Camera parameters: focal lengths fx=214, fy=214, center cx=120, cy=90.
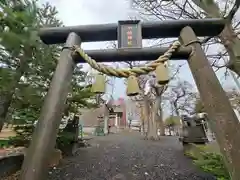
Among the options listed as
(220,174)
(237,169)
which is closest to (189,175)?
(220,174)

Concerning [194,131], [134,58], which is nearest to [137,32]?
[134,58]

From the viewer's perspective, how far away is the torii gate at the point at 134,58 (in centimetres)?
198

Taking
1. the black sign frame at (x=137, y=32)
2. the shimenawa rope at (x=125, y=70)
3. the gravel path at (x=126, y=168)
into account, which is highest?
the black sign frame at (x=137, y=32)

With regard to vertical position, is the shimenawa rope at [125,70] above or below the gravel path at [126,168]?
above

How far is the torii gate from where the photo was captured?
1.98 metres

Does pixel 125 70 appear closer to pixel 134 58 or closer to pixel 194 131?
pixel 134 58

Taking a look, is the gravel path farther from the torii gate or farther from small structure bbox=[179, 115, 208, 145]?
the torii gate

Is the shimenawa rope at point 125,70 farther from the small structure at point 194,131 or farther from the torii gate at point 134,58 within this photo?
the small structure at point 194,131

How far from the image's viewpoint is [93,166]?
5.05 metres

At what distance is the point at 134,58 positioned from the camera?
2645 millimetres

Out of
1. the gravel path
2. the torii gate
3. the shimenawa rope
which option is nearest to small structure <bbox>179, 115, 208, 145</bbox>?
the gravel path

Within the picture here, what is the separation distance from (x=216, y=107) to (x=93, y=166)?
3.68m

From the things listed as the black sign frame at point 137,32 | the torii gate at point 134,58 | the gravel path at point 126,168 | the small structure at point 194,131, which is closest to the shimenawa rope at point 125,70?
the torii gate at point 134,58

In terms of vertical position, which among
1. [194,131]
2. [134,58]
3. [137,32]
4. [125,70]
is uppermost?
[137,32]
